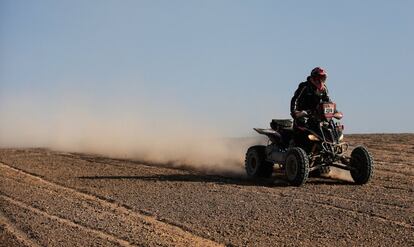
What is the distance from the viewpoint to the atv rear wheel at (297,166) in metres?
12.1

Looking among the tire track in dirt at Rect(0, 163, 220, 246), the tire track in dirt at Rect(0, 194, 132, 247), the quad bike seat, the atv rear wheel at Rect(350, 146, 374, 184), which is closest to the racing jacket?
the quad bike seat

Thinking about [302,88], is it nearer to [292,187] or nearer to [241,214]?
[292,187]

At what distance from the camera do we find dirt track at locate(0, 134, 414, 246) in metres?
7.67

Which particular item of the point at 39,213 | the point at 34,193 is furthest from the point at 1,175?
the point at 39,213

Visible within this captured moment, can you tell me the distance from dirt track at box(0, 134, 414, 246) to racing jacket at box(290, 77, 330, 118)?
1566mm

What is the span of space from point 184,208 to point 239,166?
7.07 meters

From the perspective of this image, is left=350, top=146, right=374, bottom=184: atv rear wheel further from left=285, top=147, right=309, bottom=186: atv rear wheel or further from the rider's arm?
the rider's arm

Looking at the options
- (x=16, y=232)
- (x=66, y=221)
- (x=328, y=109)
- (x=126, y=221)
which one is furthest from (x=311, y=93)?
(x=16, y=232)

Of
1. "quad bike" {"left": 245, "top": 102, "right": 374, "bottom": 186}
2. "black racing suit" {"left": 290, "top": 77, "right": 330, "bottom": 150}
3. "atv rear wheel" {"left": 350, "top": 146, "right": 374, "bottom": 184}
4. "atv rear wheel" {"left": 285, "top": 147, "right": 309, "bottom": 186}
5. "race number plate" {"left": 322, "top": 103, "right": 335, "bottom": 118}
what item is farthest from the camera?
"black racing suit" {"left": 290, "top": 77, "right": 330, "bottom": 150}

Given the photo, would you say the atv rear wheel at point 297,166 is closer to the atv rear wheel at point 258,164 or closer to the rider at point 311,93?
the rider at point 311,93

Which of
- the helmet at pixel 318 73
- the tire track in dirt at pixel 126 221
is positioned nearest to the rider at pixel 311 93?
the helmet at pixel 318 73

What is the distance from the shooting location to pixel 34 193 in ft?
37.2

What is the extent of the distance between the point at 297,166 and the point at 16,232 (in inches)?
233

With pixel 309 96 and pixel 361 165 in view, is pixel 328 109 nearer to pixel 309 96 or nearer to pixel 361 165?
pixel 309 96
